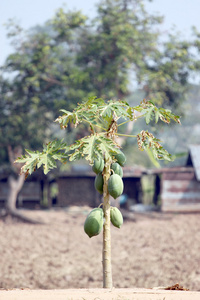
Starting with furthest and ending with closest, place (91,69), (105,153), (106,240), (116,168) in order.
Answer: (91,69)
(116,168)
(106,240)
(105,153)

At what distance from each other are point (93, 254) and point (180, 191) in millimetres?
8465

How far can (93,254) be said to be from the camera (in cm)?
1250

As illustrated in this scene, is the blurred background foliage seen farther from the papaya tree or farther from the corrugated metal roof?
the papaya tree

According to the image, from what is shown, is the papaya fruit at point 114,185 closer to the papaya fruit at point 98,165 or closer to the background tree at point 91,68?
the papaya fruit at point 98,165

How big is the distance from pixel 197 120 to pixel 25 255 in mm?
35844

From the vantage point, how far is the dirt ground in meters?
10.0

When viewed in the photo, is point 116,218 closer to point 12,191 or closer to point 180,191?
point 12,191

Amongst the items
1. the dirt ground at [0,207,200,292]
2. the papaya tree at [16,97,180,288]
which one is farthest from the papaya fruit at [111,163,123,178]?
the dirt ground at [0,207,200,292]

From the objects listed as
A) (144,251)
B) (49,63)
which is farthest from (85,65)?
(144,251)

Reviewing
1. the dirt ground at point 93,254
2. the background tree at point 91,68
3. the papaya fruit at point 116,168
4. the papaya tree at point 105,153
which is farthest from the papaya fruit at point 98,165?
the background tree at point 91,68

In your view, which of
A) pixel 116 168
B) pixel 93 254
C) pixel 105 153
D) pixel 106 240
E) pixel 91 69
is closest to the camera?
pixel 105 153

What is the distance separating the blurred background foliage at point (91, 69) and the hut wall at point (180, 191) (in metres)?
2.61

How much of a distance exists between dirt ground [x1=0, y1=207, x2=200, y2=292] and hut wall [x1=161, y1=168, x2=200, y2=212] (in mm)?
1738

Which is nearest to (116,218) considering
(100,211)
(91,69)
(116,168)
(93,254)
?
(100,211)
